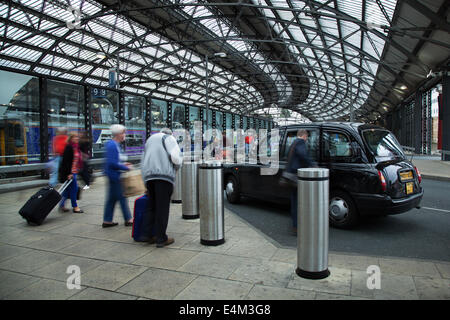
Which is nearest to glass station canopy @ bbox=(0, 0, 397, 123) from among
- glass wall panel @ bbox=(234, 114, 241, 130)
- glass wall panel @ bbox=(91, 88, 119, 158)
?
glass wall panel @ bbox=(234, 114, 241, 130)

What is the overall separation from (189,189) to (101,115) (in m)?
6.97

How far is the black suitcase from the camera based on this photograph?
558 centimetres

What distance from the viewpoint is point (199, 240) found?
15.9 feet

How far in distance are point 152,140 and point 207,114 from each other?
504 inches

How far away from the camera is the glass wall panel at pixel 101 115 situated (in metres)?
11.3

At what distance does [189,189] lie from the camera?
6.21 metres

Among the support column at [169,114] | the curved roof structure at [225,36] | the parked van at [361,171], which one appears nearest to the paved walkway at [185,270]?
the parked van at [361,171]

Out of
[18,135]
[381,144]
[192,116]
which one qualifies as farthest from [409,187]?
[192,116]

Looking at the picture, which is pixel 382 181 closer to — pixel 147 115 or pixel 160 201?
pixel 160 201

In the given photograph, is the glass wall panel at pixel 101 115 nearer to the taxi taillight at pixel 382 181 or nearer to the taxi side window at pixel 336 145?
the taxi side window at pixel 336 145

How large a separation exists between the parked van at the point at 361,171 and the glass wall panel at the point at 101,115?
7.90m

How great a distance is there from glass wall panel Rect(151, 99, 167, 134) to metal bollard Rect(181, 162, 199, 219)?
8.07 metres

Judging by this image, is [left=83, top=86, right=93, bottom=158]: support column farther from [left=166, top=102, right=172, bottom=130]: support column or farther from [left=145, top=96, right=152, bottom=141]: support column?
[left=166, top=102, right=172, bottom=130]: support column
